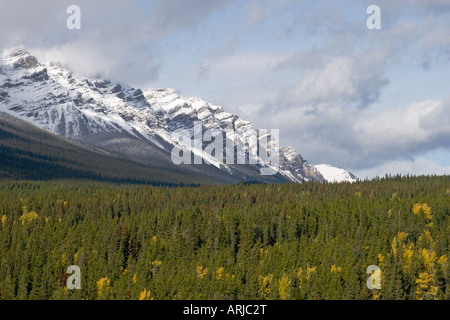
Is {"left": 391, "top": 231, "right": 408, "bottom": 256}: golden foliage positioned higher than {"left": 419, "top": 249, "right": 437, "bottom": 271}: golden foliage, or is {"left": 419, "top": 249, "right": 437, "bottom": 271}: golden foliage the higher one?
{"left": 391, "top": 231, "right": 408, "bottom": 256}: golden foliage

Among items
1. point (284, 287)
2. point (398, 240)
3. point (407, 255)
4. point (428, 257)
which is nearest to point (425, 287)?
point (428, 257)

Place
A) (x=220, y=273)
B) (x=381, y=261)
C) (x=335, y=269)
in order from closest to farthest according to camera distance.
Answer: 1. (x=335, y=269)
2. (x=220, y=273)
3. (x=381, y=261)

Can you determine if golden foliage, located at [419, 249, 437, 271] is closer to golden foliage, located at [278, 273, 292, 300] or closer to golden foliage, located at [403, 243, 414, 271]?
golden foliage, located at [403, 243, 414, 271]

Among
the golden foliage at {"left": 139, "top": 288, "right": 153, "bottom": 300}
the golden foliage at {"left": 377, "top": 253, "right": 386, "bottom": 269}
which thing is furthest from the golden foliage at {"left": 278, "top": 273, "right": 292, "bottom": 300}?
the golden foliage at {"left": 377, "top": 253, "right": 386, "bottom": 269}

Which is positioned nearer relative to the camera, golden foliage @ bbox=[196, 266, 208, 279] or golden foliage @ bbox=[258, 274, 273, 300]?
golden foliage @ bbox=[258, 274, 273, 300]

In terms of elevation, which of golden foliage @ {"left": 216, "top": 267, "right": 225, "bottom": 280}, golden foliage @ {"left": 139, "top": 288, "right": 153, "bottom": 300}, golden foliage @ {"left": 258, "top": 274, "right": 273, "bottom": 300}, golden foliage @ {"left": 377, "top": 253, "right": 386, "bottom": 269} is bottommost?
golden foliage @ {"left": 139, "top": 288, "right": 153, "bottom": 300}

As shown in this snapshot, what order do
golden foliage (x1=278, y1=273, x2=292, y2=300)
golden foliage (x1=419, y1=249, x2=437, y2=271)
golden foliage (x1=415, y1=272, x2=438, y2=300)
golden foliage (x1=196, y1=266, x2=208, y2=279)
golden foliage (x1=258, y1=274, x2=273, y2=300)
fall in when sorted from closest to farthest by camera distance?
golden foliage (x1=278, y1=273, x2=292, y2=300) → golden foliage (x1=258, y1=274, x2=273, y2=300) → golden foliage (x1=415, y1=272, x2=438, y2=300) → golden foliage (x1=196, y1=266, x2=208, y2=279) → golden foliage (x1=419, y1=249, x2=437, y2=271)

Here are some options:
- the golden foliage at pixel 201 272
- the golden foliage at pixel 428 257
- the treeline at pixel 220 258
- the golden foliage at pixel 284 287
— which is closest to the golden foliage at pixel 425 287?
the treeline at pixel 220 258

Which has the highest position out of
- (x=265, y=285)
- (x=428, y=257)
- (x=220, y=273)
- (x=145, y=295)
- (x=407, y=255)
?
(x=407, y=255)

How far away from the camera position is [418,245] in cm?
18062

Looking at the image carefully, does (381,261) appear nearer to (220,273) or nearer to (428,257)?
(428,257)

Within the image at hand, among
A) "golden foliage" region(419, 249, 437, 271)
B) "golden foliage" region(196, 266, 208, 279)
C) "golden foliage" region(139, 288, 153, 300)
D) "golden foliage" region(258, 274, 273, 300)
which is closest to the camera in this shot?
"golden foliage" region(139, 288, 153, 300)
